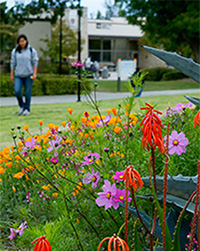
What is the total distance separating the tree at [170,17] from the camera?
24.3 m

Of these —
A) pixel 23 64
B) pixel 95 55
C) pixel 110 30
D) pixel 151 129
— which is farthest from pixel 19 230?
pixel 95 55

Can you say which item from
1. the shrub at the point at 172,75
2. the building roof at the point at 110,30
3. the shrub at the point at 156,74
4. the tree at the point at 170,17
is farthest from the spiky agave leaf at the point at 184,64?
the building roof at the point at 110,30

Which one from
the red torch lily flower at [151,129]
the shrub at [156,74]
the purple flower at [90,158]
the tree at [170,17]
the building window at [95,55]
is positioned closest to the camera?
the red torch lily flower at [151,129]

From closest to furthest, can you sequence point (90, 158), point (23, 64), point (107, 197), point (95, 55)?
point (107, 197)
point (90, 158)
point (23, 64)
point (95, 55)

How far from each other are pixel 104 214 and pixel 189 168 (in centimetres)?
68

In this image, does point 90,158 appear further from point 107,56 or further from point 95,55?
point 107,56

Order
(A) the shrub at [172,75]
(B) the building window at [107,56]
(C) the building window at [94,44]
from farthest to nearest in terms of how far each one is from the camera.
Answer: (B) the building window at [107,56]
(C) the building window at [94,44]
(A) the shrub at [172,75]

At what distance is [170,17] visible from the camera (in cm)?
2709

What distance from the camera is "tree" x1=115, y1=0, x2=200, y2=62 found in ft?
79.7

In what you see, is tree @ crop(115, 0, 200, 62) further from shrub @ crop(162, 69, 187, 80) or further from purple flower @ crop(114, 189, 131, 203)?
purple flower @ crop(114, 189, 131, 203)

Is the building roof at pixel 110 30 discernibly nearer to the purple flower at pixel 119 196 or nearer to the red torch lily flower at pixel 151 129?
the purple flower at pixel 119 196

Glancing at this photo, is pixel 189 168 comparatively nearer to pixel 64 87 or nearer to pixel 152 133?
pixel 152 133

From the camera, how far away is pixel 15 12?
79.0 feet

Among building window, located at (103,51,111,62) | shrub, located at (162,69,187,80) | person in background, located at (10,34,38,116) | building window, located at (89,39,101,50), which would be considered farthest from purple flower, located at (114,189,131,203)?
building window, located at (103,51,111,62)
